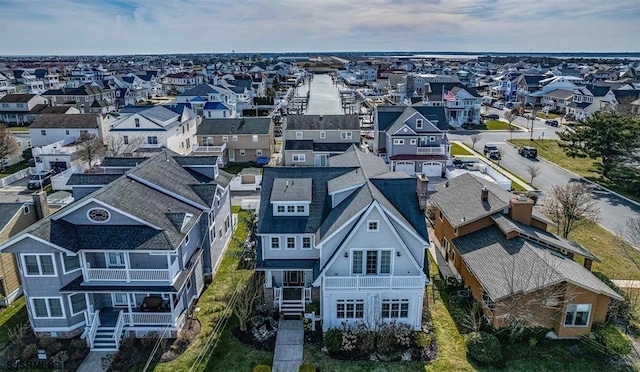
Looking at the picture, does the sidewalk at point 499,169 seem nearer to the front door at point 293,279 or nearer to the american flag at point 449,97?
the american flag at point 449,97

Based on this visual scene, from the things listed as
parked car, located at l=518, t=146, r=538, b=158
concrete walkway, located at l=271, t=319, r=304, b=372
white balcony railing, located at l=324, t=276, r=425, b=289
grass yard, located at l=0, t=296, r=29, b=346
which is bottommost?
concrete walkway, located at l=271, t=319, r=304, b=372

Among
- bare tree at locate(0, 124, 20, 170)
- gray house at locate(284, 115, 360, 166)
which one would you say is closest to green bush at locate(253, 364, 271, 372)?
gray house at locate(284, 115, 360, 166)

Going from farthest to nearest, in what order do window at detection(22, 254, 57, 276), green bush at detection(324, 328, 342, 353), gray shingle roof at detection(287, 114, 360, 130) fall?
gray shingle roof at detection(287, 114, 360, 130), green bush at detection(324, 328, 342, 353), window at detection(22, 254, 57, 276)

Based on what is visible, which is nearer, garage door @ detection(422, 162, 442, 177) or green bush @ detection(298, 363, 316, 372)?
green bush @ detection(298, 363, 316, 372)

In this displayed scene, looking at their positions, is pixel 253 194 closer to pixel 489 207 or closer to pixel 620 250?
pixel 489 207

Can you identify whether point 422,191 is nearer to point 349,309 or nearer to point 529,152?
point 349,309

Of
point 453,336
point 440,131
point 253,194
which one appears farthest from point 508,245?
point 440,131

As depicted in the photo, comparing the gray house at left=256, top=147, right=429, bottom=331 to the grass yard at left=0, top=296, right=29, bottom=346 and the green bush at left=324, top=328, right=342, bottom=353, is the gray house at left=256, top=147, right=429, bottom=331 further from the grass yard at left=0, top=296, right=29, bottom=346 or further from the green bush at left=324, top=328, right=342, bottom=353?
the grass yard at left=0, top=296, right=29, bottom=346
